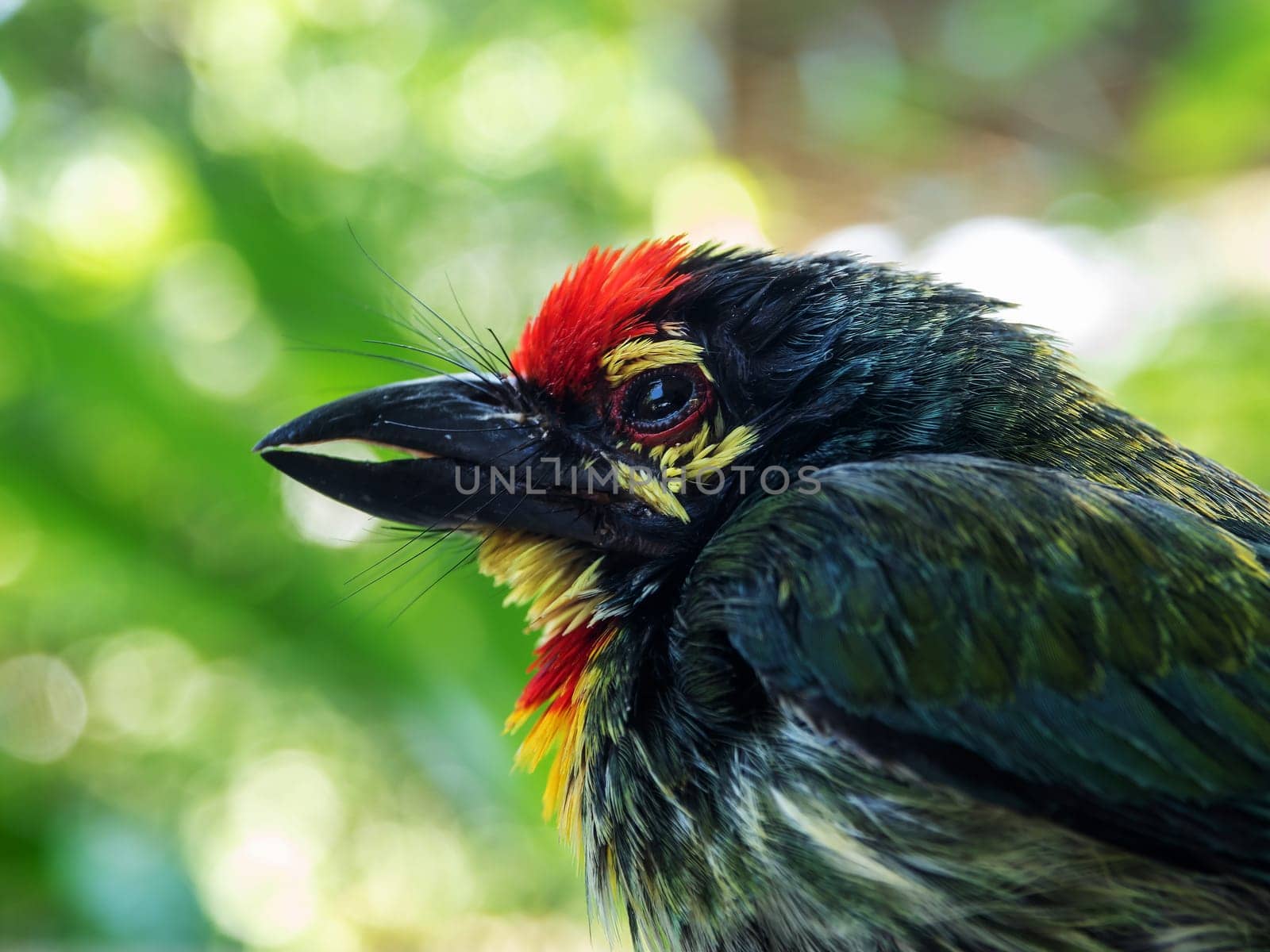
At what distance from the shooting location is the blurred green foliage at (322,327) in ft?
13.9

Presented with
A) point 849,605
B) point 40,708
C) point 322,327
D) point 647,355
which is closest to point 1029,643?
point 849,605

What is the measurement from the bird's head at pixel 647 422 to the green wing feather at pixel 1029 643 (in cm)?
22

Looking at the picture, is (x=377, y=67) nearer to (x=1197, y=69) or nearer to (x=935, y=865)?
(x=1197, y=69)

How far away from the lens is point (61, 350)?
4258 mm

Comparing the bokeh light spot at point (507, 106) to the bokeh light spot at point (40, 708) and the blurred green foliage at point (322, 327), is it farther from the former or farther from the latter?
the bokeh light spot at point (40, 708)

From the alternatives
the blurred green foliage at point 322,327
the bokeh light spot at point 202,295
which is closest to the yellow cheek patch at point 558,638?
the blurred green foliage at point 322,327

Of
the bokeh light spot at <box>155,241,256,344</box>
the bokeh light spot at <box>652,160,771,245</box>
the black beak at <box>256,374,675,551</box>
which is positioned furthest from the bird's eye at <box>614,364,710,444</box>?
the bokeh light spot at <box>652,160,771,245</box>

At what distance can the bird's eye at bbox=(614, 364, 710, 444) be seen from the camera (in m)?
1.71

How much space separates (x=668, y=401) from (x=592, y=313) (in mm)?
202

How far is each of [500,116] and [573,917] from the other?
13.8 ft

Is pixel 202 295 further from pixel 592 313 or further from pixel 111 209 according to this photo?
pixel 592 313

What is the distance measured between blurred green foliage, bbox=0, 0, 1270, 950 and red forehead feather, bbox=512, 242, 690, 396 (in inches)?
22.6

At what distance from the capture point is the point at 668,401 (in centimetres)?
172

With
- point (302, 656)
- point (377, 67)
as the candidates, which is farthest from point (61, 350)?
point (377, 67)
